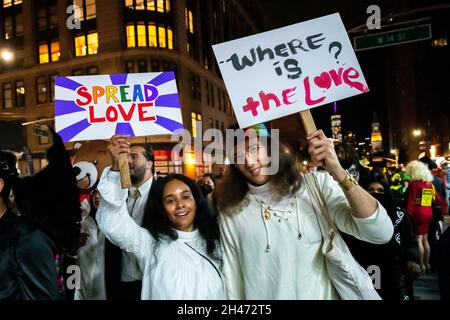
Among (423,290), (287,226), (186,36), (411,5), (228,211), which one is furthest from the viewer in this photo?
(411,5)

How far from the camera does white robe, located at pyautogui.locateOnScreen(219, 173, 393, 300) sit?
234 centimetres

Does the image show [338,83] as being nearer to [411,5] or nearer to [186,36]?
[186,36]

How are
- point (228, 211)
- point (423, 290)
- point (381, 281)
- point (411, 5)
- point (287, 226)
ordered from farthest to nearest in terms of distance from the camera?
point (411, 5), point (423, 290), point (381, 281), point (228, 211), point (287, 226)

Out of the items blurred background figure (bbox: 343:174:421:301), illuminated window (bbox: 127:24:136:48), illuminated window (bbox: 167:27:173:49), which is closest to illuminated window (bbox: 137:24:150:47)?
illuminated window (bbox: 127:24:136:48)

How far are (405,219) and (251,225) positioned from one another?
201cm

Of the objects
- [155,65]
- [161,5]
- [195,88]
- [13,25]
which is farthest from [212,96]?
[13,25]

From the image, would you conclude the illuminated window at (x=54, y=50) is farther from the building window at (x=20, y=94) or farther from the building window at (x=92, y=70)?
the building window at (x=92, y=70)

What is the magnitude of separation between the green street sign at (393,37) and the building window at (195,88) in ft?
80.1

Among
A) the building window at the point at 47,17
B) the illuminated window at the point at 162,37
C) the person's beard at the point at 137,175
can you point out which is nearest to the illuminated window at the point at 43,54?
the building window at the point at 47,17

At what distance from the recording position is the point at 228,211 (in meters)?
2.59

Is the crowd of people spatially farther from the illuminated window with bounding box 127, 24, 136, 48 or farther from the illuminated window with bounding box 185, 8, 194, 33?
the illuminated window with bounding box 185, 8, 194, 33

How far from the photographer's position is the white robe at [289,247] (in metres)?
2.34

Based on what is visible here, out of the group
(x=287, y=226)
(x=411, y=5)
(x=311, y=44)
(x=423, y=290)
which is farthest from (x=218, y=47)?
(x=411, y=5)

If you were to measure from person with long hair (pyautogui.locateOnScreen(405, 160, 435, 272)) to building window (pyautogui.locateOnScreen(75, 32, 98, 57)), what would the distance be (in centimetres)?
2852
